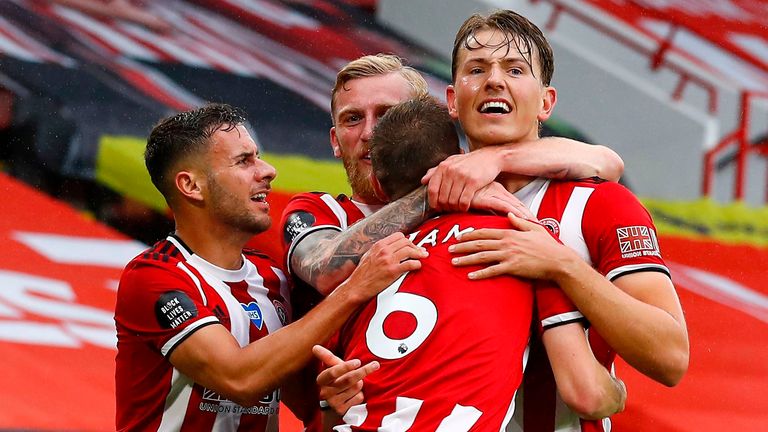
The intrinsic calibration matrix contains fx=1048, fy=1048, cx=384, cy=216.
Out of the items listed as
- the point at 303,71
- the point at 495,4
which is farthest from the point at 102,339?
the point at 495,4

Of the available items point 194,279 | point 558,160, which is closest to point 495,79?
point 558,160

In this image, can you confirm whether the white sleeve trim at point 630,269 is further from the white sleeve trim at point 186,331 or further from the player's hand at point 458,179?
the white sleeve trim at point 186,331

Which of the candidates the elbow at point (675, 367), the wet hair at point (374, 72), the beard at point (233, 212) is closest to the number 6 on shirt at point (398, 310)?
the elbow at point (675, 367)

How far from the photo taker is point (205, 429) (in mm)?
3080

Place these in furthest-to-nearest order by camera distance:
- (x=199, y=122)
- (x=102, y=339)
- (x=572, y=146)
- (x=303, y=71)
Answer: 1. (x=303, y=71)
2. (x=102, y=339)
3. (x=199, y=122)
4. (x=572, y=146)

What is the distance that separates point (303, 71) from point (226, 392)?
6026 millimetres

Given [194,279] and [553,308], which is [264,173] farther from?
[553,308]

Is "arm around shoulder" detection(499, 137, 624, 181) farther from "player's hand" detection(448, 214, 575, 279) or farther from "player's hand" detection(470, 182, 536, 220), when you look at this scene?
"player's hand" detection(448, 214, 575, 279)

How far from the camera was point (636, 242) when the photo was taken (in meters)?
2.53

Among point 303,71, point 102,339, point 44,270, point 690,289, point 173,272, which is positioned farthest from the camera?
point 303,71

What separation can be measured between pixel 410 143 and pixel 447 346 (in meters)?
0.56

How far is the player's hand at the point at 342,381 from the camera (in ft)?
8.12

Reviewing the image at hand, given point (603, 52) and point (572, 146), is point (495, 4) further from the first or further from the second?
point (572, 146)

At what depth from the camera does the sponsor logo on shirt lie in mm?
2523
